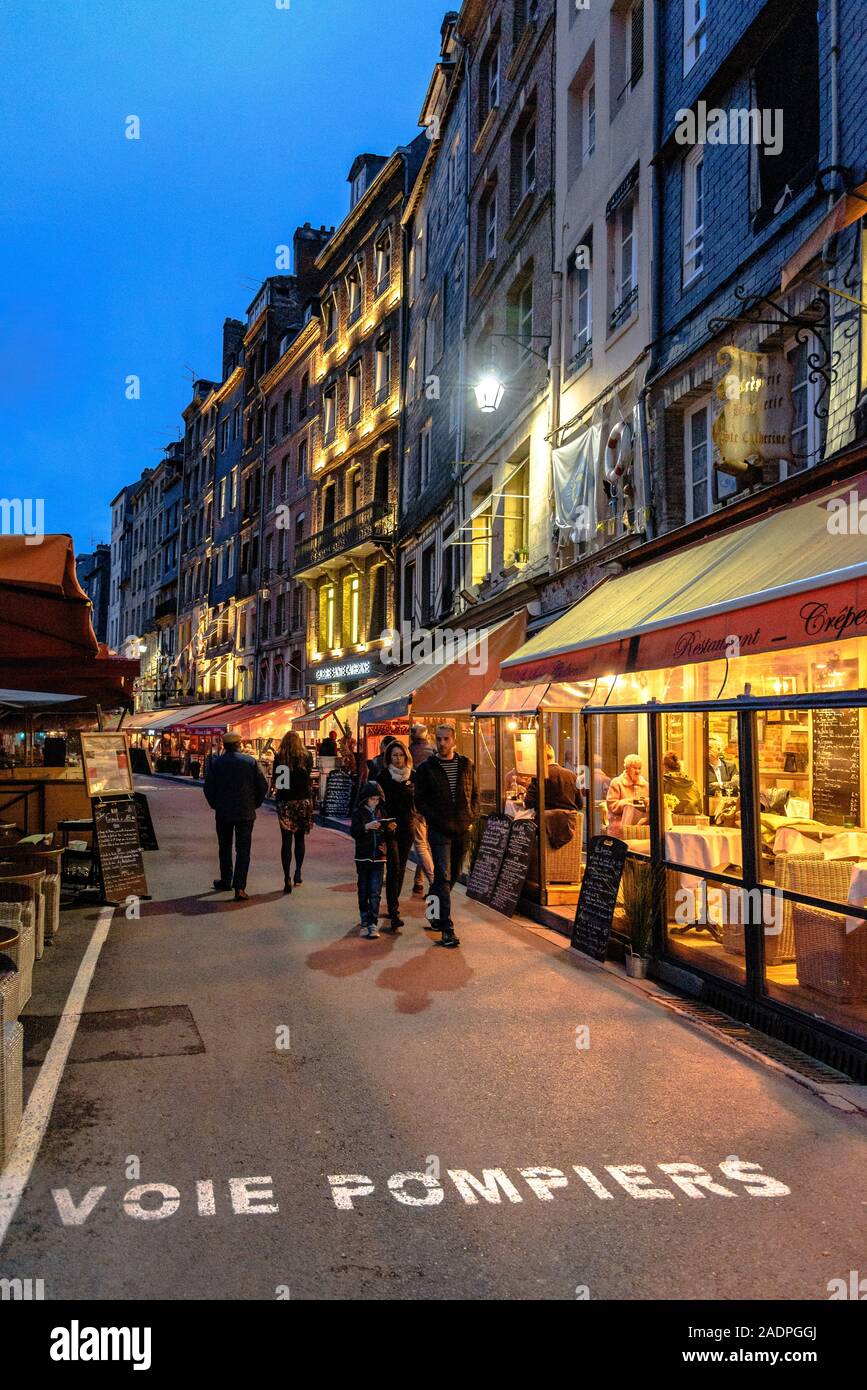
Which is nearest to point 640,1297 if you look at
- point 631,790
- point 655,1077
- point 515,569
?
point 655,1077

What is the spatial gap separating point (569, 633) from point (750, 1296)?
26.6 feet

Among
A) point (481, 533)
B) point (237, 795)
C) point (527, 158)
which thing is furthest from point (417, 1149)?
point (527, 158)

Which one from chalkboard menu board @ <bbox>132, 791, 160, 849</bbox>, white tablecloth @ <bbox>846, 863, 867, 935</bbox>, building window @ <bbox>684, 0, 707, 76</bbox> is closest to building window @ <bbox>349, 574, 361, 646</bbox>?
chalkboard menu board @ <bbox>132, 791, 160, 849</bbox>

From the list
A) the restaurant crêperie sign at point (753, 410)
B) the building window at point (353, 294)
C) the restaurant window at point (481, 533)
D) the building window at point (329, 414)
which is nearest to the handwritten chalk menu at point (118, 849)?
the restaurant crêperie sign at point (753, 410)

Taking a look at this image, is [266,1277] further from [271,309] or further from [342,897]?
[271,309]

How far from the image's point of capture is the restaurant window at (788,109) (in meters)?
9.60

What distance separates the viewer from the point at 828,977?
6.55 meters

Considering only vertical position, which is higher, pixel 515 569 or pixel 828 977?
pixel 515 569

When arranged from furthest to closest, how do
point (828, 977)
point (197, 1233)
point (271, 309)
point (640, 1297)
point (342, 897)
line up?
point (271, 309), point (342, 897), point (828, 977), point (197, 1233), point (640, 1297)

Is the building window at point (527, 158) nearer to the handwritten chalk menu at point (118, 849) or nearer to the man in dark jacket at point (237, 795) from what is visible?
the man in dark jacket at point (237, 795)

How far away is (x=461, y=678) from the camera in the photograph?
1598 cm

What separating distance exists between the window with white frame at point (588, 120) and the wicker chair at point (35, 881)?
13.5m

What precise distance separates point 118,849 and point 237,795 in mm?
1498

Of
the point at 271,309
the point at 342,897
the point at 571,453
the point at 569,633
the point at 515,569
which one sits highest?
the point at 271,309
